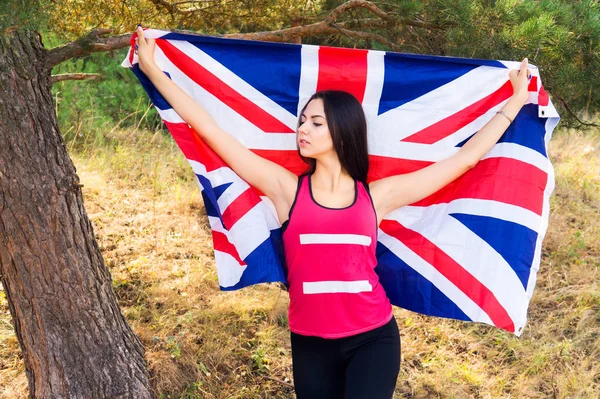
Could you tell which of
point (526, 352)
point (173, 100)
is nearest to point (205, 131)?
point (173, 100)

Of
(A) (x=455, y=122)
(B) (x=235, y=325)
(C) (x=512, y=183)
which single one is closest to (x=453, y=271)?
(C) (x=512, y=183)

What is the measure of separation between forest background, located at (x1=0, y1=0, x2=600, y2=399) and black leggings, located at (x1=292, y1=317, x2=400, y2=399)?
117 centimetres

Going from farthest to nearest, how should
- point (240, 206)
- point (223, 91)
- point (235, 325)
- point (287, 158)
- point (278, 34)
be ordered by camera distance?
point (235, 325) → point (278, 34) → point (287, 158) → point (223, 91) → point (240, 206)

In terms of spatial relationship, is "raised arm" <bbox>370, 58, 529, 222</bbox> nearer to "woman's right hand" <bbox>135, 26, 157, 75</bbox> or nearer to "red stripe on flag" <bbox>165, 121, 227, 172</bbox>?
"red stripe on flag" <bbox>165, 121, 227, 172</bbox>

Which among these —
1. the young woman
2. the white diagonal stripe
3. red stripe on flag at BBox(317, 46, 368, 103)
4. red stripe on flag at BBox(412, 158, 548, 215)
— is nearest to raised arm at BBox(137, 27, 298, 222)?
the young woman

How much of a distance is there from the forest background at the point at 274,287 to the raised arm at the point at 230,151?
1.72 ft

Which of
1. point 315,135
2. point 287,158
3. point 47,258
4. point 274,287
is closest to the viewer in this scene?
point 315,135

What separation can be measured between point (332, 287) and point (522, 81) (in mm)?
1361

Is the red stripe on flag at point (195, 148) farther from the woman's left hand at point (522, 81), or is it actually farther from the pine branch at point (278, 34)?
the woman's left hand at point (522, 81)

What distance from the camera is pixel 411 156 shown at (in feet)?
10.5

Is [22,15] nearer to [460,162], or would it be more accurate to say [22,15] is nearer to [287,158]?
[287,158]

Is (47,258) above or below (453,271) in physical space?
above

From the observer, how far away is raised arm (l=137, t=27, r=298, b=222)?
275 cm

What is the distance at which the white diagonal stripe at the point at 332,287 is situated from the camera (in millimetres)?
2594
